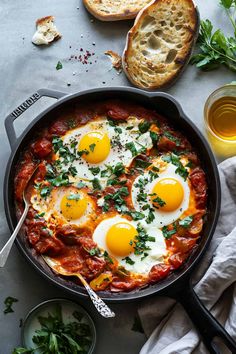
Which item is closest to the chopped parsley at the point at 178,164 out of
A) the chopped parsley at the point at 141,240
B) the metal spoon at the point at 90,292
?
the chopped parsley at the point at 141,240

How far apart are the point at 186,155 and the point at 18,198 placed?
4.48 feet

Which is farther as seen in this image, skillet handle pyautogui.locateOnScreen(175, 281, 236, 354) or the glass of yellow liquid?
the glass of yellow liquid

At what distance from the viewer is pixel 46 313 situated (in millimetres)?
4988

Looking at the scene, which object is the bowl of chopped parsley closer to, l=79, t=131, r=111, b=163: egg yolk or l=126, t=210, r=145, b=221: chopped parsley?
l=126, t=210, r=145, b=221: chopped parsley

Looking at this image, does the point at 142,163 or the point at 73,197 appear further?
the point at 142,163

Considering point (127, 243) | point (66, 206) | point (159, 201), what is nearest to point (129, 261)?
point (127, 243)

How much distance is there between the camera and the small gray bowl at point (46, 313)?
4.93 m

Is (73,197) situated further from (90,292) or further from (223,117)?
(223,117)

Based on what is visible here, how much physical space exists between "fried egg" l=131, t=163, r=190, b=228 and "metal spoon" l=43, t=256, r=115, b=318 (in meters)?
0.67

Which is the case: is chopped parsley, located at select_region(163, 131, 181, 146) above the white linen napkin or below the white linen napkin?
above

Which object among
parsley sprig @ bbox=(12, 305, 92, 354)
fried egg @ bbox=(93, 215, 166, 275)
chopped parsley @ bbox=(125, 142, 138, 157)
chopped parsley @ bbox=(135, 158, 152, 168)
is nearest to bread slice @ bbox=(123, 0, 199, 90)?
chopped parsley @ bbox=(125, 142, 138, 157)

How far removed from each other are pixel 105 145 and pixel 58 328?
4.80 feet

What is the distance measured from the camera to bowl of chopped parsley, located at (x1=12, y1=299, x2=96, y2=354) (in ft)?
15.9

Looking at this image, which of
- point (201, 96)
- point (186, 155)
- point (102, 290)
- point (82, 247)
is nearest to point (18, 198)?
point (82, 247)
